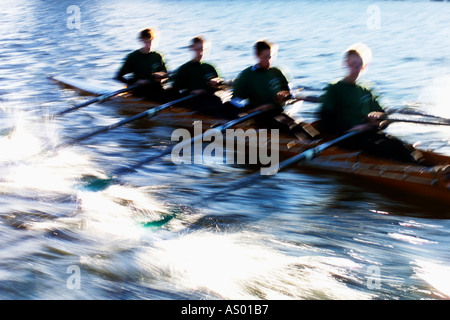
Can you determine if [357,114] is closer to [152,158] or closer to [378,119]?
[378,119]

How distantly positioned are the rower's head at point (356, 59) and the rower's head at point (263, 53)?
1.26 m

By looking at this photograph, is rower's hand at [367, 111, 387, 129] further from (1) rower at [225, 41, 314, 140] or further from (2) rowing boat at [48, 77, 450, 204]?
(1) rower at [225, 41, 314, 140]

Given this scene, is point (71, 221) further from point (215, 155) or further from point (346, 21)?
point (346, 21)

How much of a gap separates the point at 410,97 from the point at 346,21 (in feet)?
50.7

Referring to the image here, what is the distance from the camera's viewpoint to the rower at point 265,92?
699cm

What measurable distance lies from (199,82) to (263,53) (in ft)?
5.30

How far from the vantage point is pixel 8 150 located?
8.60 meters

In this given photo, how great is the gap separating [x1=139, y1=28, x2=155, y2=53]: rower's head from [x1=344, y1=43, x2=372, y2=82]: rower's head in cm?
399

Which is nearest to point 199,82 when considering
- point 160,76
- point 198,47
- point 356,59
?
point 198,47

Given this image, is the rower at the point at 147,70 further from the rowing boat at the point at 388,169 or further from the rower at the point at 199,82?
the rowing boat at the point at 388,169

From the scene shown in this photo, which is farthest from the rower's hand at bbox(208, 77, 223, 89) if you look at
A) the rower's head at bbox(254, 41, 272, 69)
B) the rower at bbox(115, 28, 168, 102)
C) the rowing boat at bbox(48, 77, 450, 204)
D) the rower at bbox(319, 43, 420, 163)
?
the rower at bbox(319, 43, 420, 163)

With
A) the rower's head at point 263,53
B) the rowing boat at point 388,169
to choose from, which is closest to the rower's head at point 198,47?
the rower's head at point 263,53

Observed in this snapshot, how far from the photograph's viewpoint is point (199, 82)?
8.41m

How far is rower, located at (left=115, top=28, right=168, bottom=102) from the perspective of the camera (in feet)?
29.6
